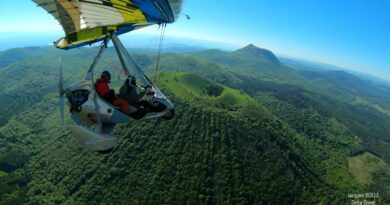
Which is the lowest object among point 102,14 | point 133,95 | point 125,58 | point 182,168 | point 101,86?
point 182,168

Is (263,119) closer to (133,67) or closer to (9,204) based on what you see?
(9,204)

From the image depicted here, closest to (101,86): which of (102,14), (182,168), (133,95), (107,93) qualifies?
(107,93)

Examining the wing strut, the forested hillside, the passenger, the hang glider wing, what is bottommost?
the forested hillside

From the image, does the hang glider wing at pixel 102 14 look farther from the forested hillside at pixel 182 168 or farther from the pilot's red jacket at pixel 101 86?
the forested hillside at pixel 182 168

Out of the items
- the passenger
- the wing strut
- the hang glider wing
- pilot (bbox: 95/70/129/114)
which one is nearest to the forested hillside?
the passenger

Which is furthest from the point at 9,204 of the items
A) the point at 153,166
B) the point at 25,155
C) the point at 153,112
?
the point at 153,112

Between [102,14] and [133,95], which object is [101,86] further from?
[102,14]

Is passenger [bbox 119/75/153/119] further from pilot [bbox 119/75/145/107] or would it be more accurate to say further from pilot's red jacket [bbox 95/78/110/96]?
pilot's red jacket [bbox 95/78/110/96]
